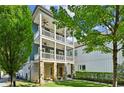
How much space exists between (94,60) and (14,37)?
2024mm

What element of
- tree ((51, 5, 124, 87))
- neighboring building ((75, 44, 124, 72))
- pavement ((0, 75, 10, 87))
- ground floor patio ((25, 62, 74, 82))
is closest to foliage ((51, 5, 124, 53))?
tree ((51, 5, 124, 87))

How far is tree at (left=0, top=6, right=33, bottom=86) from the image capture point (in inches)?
235

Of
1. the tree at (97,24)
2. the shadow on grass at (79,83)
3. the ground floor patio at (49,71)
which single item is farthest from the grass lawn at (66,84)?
the tree at (97,24)

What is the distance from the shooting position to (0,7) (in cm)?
583

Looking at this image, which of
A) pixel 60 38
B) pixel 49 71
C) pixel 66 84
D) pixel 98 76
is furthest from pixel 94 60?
pixel 49 71

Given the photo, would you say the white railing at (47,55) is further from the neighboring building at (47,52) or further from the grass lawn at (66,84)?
the grass lawn at (66,84)

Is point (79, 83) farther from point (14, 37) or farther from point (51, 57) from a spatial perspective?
point (14, 37)

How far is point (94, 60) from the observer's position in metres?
6.56

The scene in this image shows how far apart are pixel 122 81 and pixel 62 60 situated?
2126mm

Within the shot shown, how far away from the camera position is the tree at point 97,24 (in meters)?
5.57

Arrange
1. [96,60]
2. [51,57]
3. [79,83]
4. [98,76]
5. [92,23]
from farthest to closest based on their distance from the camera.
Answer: [51,57]
[98,76]
[96,60]
[79,83]
[92,23]

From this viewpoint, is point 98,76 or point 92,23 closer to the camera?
point 92,23

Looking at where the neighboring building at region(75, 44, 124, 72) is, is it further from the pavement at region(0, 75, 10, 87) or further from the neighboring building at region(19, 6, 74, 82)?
the pavement at region(0, 75, 10, 87)
